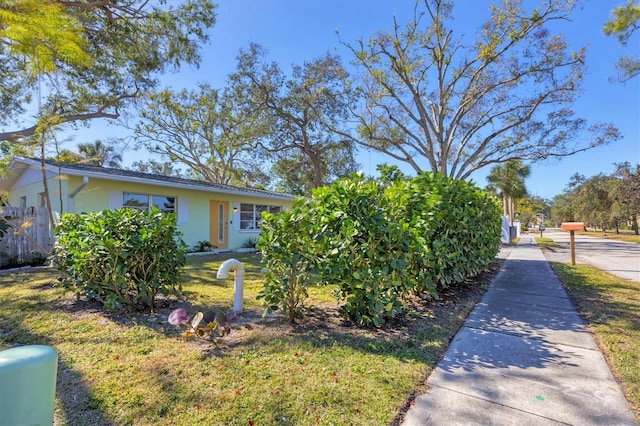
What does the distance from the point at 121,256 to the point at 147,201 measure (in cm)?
787

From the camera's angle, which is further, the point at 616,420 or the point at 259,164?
the point at 259,164

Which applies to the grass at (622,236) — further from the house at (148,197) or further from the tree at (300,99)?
the house at (148,197)

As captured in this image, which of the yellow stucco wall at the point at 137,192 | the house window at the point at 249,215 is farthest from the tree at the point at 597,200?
the yellow stucco wall at the point at 137,192

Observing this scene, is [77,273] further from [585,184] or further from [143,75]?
[585,184]

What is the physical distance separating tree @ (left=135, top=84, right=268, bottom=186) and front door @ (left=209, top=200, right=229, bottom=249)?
19.6ft

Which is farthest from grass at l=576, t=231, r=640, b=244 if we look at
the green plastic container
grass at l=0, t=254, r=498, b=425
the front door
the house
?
the green plastic container

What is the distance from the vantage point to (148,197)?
10742 millimetres

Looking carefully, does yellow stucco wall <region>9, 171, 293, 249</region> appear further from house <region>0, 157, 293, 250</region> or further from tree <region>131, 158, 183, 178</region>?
tree <region>131, 158, 183, 178</region>

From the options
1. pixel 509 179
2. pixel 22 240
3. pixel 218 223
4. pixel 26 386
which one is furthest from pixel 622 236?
pixel 22 240

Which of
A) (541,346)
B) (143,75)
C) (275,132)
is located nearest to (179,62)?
(143,75)

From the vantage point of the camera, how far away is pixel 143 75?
44.1 ft

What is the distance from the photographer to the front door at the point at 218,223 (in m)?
12.8

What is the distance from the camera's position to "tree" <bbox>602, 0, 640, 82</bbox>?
1023 centimetres

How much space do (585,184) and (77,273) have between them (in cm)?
4494
